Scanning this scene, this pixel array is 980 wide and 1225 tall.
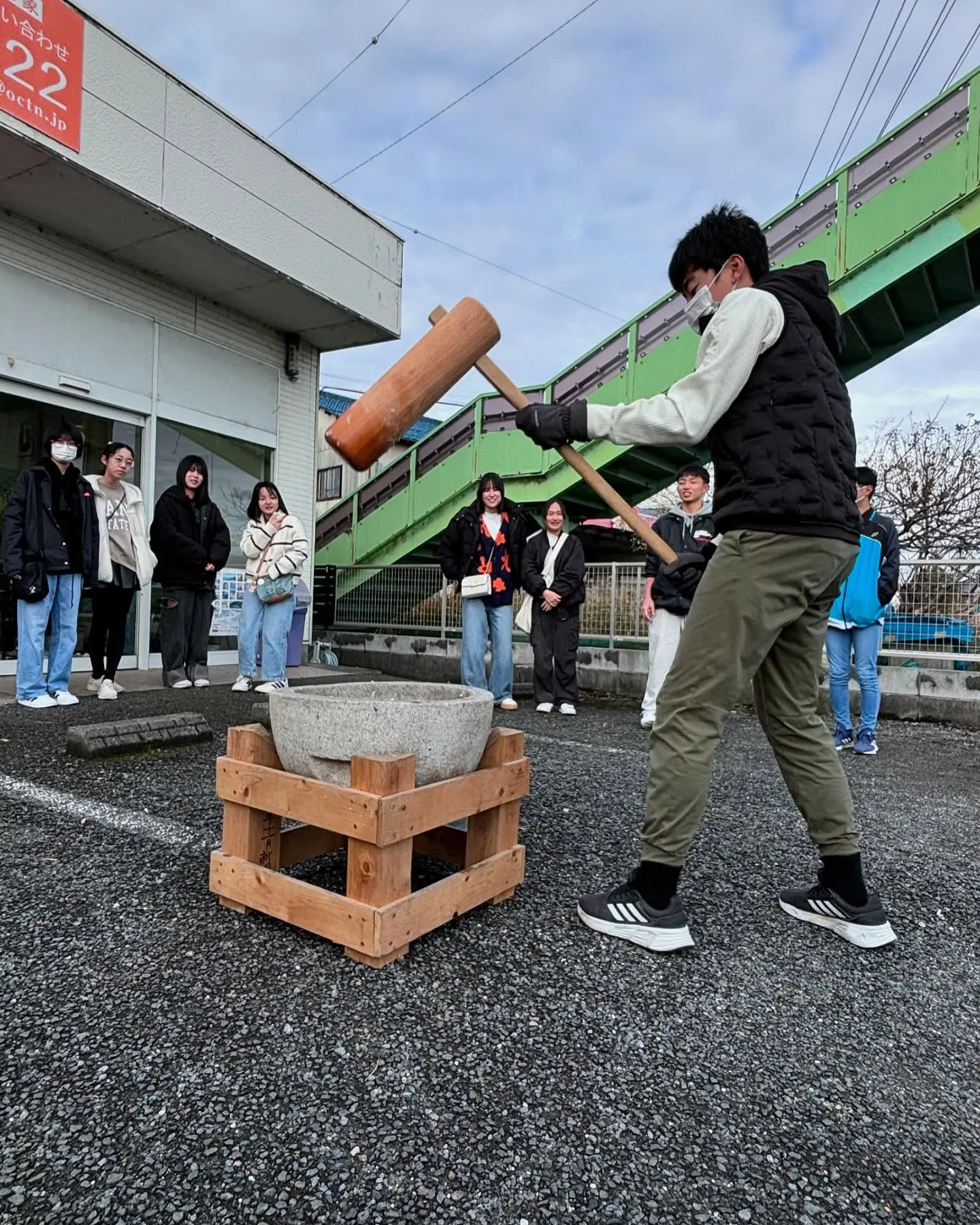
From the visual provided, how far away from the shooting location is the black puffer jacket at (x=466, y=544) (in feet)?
22.1

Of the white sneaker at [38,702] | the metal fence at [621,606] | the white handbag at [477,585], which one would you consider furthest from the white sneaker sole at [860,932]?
the metal fence at [621,606]

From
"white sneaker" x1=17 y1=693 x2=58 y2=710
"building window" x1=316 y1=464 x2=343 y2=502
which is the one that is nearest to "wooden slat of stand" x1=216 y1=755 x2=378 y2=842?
"white sneaker" x1=17 y1=693 x2=58 y2=710

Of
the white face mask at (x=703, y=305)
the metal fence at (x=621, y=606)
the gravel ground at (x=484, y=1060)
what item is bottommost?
the gravel ground at (x=484, y=1060)

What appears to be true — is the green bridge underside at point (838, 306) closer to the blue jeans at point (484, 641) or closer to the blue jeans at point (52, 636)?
the blue jeans at point (484, 641)

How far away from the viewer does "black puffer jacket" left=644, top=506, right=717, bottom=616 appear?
5.59m

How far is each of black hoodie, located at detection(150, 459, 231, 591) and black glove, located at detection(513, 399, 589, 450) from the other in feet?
17.5

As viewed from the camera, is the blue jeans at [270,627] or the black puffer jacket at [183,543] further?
the black puffer jacket at [183,543]

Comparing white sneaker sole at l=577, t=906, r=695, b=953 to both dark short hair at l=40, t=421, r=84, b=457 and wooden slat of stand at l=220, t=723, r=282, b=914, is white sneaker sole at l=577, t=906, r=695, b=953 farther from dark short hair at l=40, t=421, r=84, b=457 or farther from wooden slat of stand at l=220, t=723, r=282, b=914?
dark short hair at l=40, t=421, r=84, b=457

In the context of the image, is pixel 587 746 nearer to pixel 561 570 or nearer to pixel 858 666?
pixel 858 666

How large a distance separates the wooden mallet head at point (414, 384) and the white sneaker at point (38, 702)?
429cm

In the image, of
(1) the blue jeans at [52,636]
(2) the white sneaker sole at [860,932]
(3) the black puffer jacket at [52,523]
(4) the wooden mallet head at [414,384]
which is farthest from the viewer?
(1) the blue jeans at [52,636]

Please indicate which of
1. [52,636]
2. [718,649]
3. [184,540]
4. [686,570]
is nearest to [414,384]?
[686,570]

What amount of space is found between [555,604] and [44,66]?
6044 millimetres

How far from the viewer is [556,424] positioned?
7.81 feet
